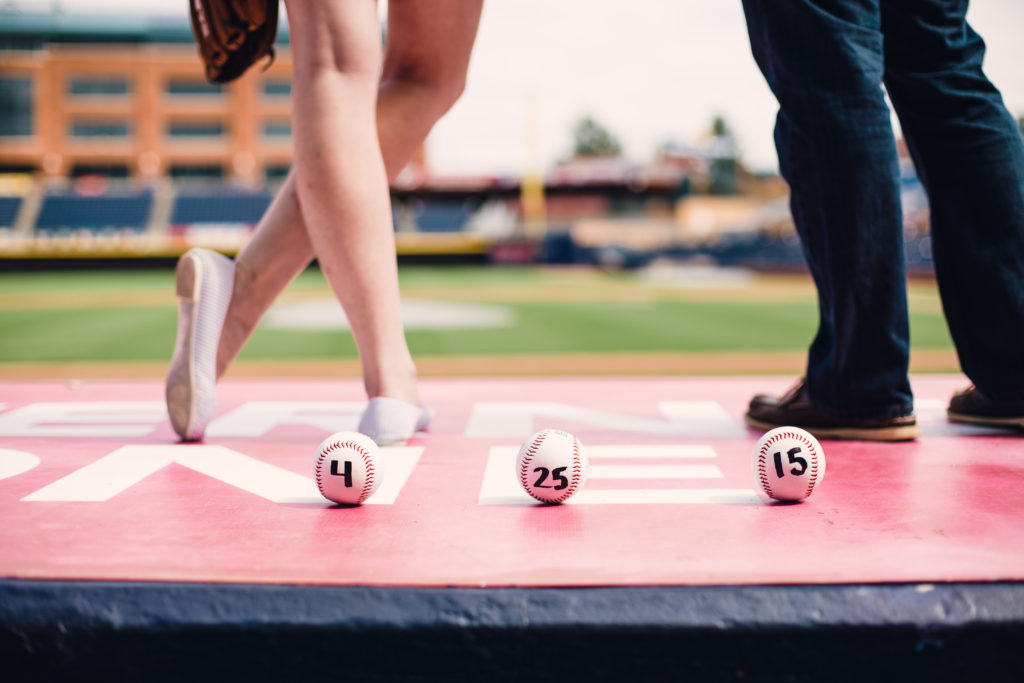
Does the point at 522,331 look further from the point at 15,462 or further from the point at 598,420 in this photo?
the point at 15,462

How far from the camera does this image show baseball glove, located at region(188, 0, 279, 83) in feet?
4.60

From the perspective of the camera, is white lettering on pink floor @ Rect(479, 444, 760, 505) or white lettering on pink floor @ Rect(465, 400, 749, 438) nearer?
white lettering on pink floor @ Rect(479, 444, 760, 505)

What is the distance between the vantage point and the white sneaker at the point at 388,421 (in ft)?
4.19

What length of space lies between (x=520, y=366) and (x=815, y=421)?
1693 millimetres

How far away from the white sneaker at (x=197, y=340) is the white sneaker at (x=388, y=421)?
0.26 m

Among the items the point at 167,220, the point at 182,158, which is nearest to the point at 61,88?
the point at 182,158

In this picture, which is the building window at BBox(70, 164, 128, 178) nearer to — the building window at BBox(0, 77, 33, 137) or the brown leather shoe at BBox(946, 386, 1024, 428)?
the building window at BBox(0, 77, 33, 137)

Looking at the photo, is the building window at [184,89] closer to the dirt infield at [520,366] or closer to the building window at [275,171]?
the building window at [275,171]

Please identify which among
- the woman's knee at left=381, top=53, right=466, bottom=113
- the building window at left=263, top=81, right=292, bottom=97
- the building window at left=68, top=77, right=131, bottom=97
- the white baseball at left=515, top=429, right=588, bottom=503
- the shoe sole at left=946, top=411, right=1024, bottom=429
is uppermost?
the building window at left=68, top=77, right=131, bottom=97

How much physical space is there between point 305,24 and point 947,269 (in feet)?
3.57

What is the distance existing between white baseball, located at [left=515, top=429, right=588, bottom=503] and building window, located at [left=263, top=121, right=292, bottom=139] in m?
38.8

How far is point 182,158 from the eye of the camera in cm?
3766

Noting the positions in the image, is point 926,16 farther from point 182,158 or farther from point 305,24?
point 182,158

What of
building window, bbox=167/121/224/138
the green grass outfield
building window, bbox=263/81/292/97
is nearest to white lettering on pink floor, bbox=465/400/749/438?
the green grass outfield
